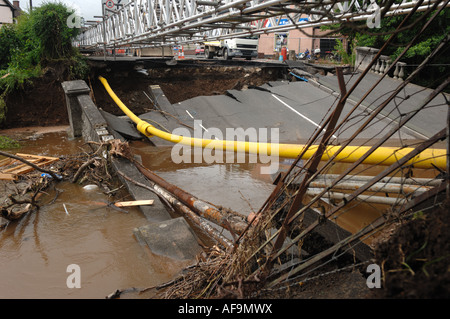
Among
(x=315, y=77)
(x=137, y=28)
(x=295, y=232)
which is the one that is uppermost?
(x=137, y=28)

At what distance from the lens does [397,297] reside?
5.57ft

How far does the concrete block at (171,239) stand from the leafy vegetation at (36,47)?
Result: 9.60 metres

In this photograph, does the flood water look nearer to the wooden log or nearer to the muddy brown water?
the muddy brown water

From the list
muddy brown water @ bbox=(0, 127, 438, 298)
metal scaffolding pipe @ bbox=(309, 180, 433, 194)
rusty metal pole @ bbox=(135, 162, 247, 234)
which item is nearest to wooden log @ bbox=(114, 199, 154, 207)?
muddy brown water @ bbox=(0, 127, 438, 298)

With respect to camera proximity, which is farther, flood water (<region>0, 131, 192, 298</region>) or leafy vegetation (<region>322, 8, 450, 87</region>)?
leafy vegetation (<region>322, 8, 450, 87</region>)

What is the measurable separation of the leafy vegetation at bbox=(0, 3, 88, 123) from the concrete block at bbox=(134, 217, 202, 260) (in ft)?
31.5

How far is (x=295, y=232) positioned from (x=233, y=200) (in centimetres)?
337

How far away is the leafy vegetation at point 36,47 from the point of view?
1129 cm

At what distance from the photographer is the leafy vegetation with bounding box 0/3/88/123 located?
1129cm

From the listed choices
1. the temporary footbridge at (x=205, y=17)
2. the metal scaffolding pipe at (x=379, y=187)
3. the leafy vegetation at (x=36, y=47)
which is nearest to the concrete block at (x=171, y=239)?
the metal scaffolding pipe at (x=379, y=187)

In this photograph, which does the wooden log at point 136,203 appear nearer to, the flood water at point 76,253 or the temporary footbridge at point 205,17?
the flood water at point 76,253

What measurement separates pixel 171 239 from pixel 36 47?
10.9 m
